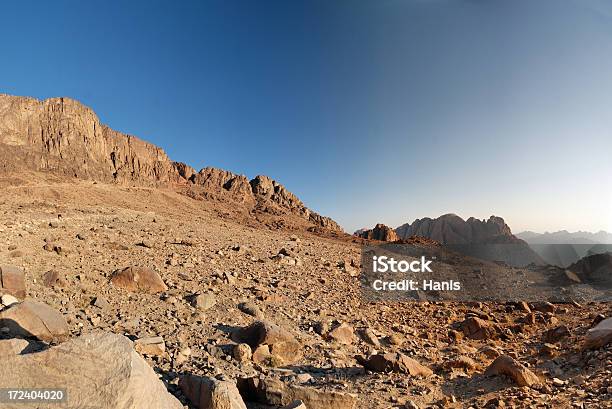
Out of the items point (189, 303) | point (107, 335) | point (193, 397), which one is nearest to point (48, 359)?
→ point (107, 335)

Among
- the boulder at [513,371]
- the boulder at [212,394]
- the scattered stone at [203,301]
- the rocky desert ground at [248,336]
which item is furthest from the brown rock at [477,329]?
the boulder at [212,394]

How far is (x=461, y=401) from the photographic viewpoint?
591 centimetres

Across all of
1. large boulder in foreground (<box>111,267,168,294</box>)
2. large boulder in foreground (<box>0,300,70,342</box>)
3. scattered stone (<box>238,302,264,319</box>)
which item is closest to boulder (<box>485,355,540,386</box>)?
scattered stone (<box>238,302,264,319</box>)

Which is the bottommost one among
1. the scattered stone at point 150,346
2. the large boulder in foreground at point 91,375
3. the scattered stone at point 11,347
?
the scattered stone at point 150,346

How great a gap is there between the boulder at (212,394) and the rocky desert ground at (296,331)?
17 centimetres

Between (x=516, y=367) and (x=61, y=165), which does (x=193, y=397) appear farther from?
(x=61, y=165)

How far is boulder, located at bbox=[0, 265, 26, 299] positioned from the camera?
6.83 meters

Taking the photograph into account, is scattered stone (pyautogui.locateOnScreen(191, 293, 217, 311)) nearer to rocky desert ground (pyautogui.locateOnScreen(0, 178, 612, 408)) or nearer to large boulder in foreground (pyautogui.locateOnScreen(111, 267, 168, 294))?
rocky desert ground (pyautogui.locateOnScreen(0, 178, 612, 408))

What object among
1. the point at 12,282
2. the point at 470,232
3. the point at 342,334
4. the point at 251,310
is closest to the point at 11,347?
the point at 12,282

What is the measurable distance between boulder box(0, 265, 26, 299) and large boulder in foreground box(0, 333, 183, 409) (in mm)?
3914

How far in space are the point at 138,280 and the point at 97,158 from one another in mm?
70660

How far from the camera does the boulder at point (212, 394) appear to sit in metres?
4.34

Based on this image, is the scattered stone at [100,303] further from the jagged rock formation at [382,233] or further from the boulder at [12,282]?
the jagged rock formation at [382,233]

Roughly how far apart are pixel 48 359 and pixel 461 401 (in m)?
6.16
